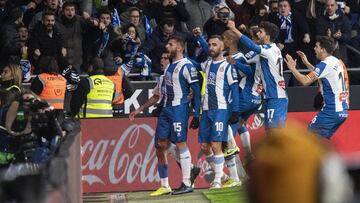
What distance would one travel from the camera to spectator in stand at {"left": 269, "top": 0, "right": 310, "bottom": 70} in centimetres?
1855

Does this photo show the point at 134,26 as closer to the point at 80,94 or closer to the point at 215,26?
the point at 215,26

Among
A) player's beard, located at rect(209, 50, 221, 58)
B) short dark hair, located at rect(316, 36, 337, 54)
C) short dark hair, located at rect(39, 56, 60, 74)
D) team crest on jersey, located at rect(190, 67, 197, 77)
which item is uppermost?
short dark hair, located at rect(316, 36, 337, 54)

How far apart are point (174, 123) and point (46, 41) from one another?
350cm

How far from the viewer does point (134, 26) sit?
17.7 metres

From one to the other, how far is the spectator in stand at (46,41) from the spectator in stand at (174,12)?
2.04 meters

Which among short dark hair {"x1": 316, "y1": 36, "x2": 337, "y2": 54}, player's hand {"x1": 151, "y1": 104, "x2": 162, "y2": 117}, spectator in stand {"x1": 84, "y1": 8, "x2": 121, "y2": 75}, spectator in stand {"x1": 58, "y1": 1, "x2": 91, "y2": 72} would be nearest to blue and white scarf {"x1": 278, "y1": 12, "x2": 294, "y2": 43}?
spectator in stand {"x1": 84, "y1": 8, "x2": 121, "y2": 75}

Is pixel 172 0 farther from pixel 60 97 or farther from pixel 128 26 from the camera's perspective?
pixel 60 97

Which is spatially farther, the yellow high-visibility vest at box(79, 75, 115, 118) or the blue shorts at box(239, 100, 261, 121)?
the yellow high-visibility vest at box(79, 75, 115, 118)

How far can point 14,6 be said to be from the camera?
18219 millimetres

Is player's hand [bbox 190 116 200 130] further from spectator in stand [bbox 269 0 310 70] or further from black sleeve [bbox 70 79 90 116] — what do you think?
spectator in stand [bbox 269 0 310 70]

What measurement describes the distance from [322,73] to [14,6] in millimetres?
6272

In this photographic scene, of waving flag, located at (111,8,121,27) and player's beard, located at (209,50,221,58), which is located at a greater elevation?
waving flag, located at (111,8,121,27)

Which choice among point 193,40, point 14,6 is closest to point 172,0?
point 193,40

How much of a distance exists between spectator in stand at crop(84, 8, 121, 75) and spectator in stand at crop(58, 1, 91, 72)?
139mm
